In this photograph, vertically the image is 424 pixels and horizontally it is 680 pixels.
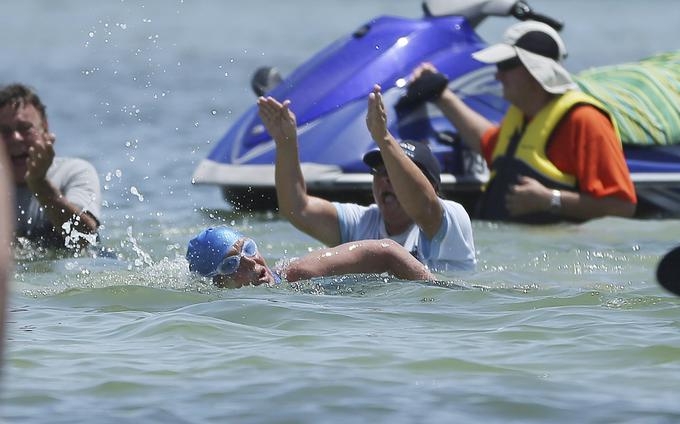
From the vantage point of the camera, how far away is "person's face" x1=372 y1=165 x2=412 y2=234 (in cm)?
714

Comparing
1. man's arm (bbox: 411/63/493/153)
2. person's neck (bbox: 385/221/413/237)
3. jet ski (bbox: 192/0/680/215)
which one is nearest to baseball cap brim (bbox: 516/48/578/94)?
man's arm (bbox: 411/63/493/153)

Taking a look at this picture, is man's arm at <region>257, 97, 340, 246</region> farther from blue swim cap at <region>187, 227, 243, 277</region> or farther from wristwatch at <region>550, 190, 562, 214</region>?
wristwatch at <region>550, 190, 562, 214</region>

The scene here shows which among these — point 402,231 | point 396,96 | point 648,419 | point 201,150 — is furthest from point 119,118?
point 648,419

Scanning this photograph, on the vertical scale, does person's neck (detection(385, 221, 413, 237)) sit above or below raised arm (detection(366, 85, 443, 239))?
below

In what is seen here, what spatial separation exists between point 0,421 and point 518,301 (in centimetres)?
272

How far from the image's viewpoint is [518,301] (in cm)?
680

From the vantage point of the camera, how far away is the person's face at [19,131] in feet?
27.3

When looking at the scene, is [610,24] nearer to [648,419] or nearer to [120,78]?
[120,78]

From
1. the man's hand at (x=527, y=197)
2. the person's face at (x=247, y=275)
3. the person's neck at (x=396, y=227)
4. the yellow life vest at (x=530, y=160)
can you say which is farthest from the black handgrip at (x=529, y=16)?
the person's face at (x=247, y=275)

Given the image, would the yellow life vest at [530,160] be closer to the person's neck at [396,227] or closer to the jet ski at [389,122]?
the jet ski at [389,122]

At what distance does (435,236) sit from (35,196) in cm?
237

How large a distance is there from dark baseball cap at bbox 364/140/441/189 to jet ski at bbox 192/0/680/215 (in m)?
2.78

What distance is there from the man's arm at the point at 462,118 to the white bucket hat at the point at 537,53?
39 centimetres

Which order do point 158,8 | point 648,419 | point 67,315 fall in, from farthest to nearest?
1. point 158,8
2. point 67,315
3. point 648,419
